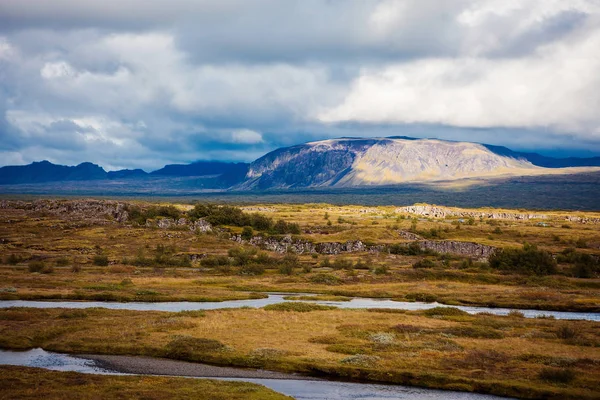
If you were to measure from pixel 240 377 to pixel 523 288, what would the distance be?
5993cm

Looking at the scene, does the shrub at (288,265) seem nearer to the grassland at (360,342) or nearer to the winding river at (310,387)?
the grassland at (360,342)

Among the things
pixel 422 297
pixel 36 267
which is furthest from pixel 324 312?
pixel 36 267

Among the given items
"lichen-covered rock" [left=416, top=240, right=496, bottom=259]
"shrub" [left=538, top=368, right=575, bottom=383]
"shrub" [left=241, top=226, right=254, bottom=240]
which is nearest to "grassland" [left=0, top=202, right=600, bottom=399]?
"shrub" [left=538, top=368, right=575, bottom=383]

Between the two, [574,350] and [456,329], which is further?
[456,329]

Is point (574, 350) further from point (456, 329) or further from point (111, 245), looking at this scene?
point (111, 245)

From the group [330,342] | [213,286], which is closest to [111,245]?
[213,286]

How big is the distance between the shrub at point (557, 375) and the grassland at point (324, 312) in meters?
0.08

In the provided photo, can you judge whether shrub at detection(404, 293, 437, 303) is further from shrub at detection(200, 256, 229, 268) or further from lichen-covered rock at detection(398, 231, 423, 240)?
lichen-covered rock at detection(398, 231, 423, 240)

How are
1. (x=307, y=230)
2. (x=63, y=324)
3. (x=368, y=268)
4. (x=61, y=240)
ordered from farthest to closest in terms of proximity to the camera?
(x=307, y=230), (x=61, y=240), (x=368, y=268), (x=63, y=324)

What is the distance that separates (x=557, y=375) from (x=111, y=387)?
27359 mm

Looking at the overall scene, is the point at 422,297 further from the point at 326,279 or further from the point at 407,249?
the point at 407,249

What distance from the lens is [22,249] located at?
127 metres

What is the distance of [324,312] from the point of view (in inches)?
2496

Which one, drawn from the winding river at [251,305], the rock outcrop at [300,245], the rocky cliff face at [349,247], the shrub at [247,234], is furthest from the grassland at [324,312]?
the shrub at [247,234]
